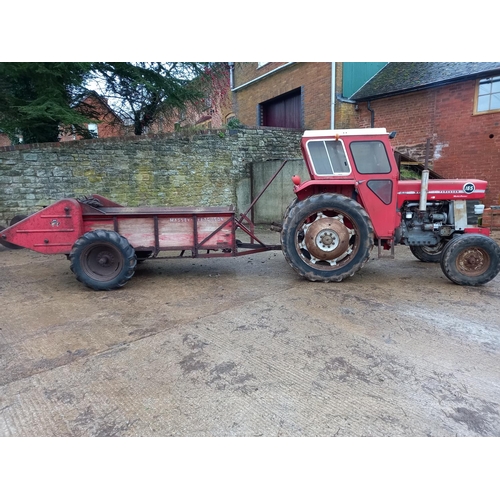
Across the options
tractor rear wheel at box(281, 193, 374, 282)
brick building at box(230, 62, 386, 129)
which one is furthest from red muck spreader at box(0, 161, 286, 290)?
brick building at box(230, 62, 386, 129)

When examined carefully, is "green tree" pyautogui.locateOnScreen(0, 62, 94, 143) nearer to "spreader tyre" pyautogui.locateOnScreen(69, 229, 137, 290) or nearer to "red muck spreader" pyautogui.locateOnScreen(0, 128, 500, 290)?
"red muck spreader" pyautogui.locateOnScreen(0, 128, 500, 290)

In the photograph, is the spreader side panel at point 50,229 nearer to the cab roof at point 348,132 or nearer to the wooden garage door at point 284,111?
the cab roof at point 348,132

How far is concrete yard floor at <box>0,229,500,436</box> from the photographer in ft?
6.34

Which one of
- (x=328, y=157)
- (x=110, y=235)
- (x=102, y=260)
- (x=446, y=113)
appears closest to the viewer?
(x=110, y=235)

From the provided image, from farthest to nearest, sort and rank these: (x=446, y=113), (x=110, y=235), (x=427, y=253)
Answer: (x=446, y=113)
(x=427, y=253)
(x=110, y=235)

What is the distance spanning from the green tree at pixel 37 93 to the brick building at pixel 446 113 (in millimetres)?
9098

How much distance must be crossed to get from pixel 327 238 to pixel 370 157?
49.4 inches

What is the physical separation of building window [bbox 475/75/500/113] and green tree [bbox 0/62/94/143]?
34.5ft

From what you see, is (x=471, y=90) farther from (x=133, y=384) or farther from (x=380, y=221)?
(x=133, y=384)

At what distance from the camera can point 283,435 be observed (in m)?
1.82

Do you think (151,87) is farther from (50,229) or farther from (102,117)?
(50,229)

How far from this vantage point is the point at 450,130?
9922mm

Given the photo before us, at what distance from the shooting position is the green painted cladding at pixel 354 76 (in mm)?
11875

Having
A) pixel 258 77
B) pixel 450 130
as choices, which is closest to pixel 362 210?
pixel 450 130
